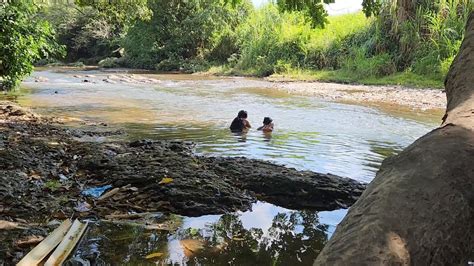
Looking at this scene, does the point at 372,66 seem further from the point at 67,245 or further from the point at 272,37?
the point at 67,245

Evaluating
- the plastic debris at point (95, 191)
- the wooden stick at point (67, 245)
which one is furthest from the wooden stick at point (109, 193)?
the wooden stick at point (67, 245)

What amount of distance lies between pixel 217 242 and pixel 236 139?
538cm

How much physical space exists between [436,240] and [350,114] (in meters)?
11.2

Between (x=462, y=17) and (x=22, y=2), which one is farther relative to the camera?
(x=462, y=17)

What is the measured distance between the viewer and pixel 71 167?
550 centimetres

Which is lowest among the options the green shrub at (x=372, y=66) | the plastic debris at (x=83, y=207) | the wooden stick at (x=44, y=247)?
the plastic debris at (x=83, y=207)

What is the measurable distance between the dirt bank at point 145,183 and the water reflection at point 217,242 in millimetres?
324

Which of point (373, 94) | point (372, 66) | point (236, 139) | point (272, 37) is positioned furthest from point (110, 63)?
point (236, 139)

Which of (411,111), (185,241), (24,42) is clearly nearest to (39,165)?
(185,241)

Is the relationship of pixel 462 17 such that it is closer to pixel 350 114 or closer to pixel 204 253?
pixel 350 114

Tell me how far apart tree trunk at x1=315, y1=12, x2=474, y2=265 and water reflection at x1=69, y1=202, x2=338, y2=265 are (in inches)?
66.4

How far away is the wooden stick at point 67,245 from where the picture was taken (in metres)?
2.90

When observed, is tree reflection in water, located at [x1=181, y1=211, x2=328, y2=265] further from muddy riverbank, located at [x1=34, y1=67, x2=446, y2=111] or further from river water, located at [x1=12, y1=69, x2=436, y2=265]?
muddy riverbank, located at [x1=34, y1=67, x2=446, y2=111]

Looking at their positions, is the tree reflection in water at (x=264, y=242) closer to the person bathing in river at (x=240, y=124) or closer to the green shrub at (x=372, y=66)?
the person bathing in river at (x=240, y=124)
